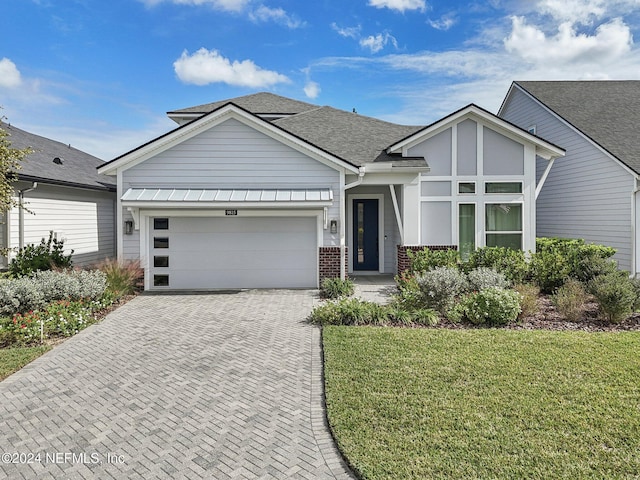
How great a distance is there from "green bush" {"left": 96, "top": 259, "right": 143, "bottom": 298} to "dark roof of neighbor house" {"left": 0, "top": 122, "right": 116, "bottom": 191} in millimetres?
3210

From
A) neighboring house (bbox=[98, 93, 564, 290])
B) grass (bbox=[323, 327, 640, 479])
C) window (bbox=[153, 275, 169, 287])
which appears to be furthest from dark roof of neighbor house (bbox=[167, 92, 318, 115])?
grass (bbox=[323, 327, 640, 479])

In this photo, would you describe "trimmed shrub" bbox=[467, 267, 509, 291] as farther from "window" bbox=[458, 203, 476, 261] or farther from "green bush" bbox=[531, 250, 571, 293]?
"window" bbox=[458, 203, 476, 261]

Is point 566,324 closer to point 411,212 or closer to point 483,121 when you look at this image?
point 411,212

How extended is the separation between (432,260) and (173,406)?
28.0ft

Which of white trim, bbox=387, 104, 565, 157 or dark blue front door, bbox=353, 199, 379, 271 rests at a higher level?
white trim, bbox=387, 104, 565, 157

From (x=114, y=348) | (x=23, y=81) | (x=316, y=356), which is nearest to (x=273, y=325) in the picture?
(x=316, y=356)

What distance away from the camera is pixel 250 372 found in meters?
5.55

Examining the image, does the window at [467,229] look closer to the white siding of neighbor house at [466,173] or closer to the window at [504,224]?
the white siding of neighbor house at [466,173]

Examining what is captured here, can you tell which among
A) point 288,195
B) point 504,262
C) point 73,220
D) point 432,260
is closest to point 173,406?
point 288,195

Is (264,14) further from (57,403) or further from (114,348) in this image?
(57,403)

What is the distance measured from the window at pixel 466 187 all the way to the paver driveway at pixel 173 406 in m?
7.65

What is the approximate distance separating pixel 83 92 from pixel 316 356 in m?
19.5

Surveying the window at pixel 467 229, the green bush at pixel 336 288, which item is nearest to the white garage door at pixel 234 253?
the green bush at pixel 336 288

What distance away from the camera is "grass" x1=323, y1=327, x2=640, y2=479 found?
11.0ft
